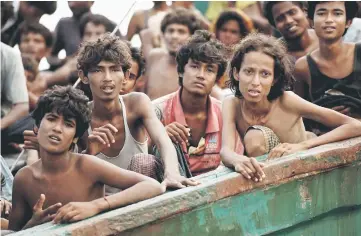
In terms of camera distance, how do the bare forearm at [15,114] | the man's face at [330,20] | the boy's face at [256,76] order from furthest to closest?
the bare forearm at [15,114], the man's face at [330,20], the boy's face at [256,76]

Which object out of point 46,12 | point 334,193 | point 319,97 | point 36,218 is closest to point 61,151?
point 36,218

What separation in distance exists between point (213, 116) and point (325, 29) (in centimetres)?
83

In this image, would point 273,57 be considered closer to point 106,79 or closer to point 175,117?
point 175,117

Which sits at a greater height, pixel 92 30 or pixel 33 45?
pixel 92 30

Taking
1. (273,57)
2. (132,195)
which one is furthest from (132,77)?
(132,195)

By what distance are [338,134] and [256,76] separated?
1.67ft

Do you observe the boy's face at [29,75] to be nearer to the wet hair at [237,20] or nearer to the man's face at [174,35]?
the man's face at [174,35]

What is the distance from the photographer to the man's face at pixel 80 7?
29.9 ft

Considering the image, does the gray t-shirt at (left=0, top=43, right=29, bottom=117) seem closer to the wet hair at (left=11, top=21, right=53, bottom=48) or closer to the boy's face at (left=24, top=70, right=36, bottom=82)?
the boy's face at (left=24, top=70, right=36, bottom=82)

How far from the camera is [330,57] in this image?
6625 mm

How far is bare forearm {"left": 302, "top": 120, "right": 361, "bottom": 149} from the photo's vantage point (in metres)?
5.54

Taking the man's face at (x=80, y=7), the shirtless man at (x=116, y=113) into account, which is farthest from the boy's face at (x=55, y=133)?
the man's face at (x=80, y=7)

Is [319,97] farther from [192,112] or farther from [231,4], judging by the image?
[231,4]

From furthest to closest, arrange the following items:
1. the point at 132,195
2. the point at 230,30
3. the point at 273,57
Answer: the point at 230,30, the point at 273,57, the point at 132,195
